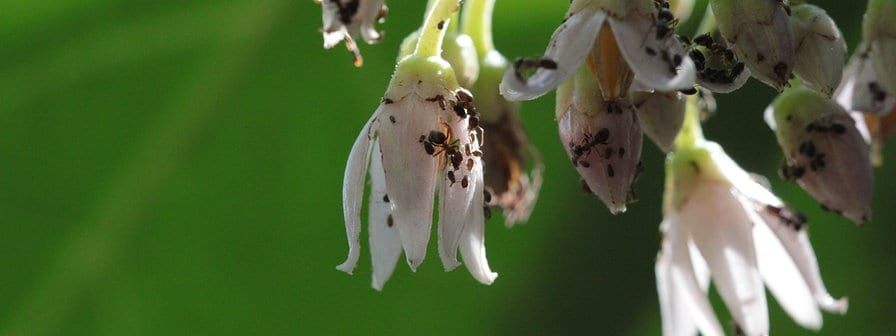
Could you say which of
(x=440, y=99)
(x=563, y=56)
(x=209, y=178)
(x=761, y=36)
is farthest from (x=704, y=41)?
(x=209, y=178)

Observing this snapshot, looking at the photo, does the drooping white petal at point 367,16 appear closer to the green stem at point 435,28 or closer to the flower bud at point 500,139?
the green stem at point 435,28

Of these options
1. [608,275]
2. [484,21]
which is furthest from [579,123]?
[608,275]

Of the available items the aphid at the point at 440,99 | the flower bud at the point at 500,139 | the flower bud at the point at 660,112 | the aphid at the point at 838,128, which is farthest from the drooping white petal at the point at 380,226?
the aphid at the point at 838,128

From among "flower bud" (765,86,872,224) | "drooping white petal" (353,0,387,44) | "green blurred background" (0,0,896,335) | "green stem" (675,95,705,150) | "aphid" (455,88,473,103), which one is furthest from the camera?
"green blurred background" (0,0,896,335)

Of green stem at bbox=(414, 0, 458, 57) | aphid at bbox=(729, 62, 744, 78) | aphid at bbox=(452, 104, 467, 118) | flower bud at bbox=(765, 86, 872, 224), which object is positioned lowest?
flower bud at bbox=(765, 86, 872, 224)

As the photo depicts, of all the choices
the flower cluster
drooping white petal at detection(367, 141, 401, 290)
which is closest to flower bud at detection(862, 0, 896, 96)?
the flower cluster

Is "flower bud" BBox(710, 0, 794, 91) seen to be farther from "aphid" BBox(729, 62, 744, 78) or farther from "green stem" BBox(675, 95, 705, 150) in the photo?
"green stem" BBox(675, 95, 705, 150)
